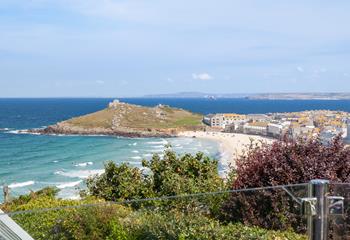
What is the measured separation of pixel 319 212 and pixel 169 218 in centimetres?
135

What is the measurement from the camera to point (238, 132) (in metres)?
89.9

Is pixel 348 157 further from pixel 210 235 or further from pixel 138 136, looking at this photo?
pixel 138 136

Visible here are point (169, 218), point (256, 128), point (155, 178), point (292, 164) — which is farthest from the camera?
point (256, 128)

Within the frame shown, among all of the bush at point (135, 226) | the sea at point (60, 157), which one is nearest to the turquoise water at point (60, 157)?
the sea at point (60, 157)

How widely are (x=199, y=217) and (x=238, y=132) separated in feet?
284

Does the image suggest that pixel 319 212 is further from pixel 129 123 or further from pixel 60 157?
pixel 129 123

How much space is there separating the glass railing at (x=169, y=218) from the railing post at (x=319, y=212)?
0.36 metres

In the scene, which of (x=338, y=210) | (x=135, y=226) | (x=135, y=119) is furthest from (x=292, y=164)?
(x=135, y=119)

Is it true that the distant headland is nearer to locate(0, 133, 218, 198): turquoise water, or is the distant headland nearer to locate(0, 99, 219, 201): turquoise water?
locate(0, 99, 219, 201): turquoise water

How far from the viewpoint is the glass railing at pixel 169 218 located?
12.9 ft

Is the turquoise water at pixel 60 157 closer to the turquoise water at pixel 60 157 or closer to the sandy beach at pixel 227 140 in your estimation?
the turquoise water at pixel 60 157

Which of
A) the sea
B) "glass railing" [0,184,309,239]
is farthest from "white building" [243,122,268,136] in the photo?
"glass railing" [0,184,309,239]

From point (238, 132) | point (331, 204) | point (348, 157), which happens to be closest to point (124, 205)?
point (331, 204)

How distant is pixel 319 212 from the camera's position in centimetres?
330
